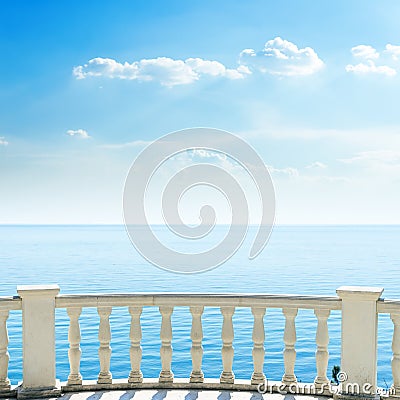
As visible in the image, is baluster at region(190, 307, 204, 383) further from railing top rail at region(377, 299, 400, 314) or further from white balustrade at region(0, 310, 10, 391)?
white balustrade at region(0, 310, 10, 391)

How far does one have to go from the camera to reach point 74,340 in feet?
23.7

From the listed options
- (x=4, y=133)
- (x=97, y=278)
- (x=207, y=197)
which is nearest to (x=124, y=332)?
(x=207, y=197)

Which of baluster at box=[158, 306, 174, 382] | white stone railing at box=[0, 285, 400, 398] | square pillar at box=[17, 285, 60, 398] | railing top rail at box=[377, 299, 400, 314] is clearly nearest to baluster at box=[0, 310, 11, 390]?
white stone railing at box=[0, 285, 400, 398]

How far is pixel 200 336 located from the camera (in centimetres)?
728

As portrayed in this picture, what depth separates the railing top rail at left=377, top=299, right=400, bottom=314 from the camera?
6.77m

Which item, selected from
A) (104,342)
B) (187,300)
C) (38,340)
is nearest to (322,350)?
(187,300)

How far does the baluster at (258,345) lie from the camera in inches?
282

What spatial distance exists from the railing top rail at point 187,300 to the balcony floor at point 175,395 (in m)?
1.02

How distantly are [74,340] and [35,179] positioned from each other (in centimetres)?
5957

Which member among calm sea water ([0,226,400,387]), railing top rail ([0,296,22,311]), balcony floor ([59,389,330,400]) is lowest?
calm sea water ([0,226,400,387])

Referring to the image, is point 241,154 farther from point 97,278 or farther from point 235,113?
point 235,113

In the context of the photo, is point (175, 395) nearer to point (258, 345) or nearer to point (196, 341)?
point (196, 341)

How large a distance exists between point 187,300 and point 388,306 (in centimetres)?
231

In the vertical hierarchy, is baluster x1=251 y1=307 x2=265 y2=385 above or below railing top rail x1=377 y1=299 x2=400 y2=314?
below
